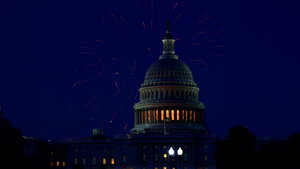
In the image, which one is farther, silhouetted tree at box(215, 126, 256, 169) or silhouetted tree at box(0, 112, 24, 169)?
silhouetted tree at box(215, 126, 256, 169)

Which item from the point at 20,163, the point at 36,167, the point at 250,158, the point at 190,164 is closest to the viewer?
the point at 20,163

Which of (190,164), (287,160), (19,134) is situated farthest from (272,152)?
(19,134)

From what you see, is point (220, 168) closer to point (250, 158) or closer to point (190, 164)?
point (250, 158)

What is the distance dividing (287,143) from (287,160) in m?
9.03

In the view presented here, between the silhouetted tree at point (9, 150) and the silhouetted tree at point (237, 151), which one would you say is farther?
the silhouetted tree at point (237, 151)

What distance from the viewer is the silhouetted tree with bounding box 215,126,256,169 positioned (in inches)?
6594

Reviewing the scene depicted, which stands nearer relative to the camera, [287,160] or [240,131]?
[287,160]

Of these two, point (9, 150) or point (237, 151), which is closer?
point (9, 150)

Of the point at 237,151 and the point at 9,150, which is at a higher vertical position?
the point at 237,151

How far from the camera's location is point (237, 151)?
171375 millimetres

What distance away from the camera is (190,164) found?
650 ft

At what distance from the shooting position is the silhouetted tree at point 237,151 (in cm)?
16750

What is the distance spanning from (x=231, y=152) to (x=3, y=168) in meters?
55.5

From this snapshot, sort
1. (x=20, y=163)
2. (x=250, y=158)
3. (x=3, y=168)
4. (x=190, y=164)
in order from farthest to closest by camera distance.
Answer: (x=190, y=164)
(x=250, y=158)
(x=20, y=163)
(x=3, y=168)
